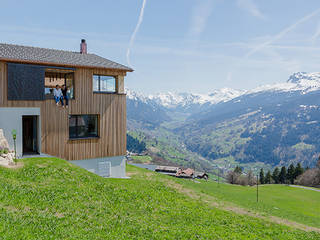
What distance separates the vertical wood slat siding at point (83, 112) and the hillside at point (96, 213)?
4184mm

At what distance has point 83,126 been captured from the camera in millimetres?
28281

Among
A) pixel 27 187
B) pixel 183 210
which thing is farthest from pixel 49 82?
pixel 183 210

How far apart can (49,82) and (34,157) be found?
8.58m

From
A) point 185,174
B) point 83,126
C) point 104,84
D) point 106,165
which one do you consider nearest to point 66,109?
point 83,126

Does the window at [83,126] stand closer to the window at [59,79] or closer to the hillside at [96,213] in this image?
the window at [59,79]

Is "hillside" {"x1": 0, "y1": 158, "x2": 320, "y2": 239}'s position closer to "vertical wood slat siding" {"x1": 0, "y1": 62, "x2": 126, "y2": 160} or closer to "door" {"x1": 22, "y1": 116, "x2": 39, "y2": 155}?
"door" {"x1": 22, "y1": 116, "x2": 39, "y2": 155}

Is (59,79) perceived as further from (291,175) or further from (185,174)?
(185,174)

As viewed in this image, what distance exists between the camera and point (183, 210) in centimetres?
1838

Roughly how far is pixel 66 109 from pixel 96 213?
14.8 m

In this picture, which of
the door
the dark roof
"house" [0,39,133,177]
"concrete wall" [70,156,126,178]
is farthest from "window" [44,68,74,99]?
"concrete wall" [70,156,126,178]

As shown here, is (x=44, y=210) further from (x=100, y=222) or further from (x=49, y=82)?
(x=49, y=82)

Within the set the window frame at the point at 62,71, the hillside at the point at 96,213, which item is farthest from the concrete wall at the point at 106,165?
the window frame at the point at 62,71

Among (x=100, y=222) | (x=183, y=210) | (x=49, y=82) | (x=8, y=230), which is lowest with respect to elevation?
(x=183, y=210)

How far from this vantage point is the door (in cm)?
2598
